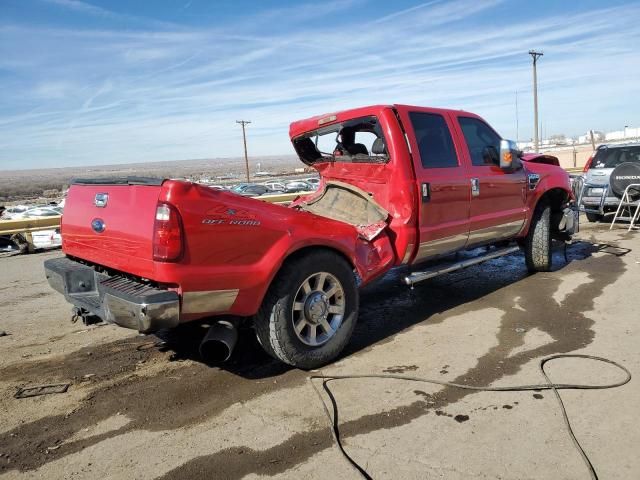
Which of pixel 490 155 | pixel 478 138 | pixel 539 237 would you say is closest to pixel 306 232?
pixel 478 138

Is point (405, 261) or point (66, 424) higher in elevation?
point (405, 261)

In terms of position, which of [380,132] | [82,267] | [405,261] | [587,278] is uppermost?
[380,132]

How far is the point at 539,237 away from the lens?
6469 millimetres

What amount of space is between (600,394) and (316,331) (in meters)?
1.97

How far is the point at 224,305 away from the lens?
3.37 metres

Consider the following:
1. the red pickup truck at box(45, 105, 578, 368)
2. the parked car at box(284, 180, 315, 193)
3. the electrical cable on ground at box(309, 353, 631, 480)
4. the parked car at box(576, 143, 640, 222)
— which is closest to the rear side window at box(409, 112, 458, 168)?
the red pickup truck at box(45, 105, 578, 368)

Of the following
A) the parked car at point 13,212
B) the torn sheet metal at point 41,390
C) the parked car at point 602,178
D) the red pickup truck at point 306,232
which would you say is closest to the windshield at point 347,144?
the red pickup truck at point 306,232

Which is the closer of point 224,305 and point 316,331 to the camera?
point 224,305

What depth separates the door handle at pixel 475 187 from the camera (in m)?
5.15

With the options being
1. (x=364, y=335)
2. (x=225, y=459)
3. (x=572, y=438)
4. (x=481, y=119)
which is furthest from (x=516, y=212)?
(x=225, y=459)

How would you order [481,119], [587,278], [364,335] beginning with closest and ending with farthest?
[364,335]
[481,119]
[587,278]

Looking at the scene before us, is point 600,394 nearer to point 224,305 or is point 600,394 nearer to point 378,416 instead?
point 378,416

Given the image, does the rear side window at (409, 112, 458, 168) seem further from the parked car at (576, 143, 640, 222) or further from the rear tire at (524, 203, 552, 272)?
the parked car at (576, 143, 640, 222)

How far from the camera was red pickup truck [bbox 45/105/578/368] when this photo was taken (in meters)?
3.17
